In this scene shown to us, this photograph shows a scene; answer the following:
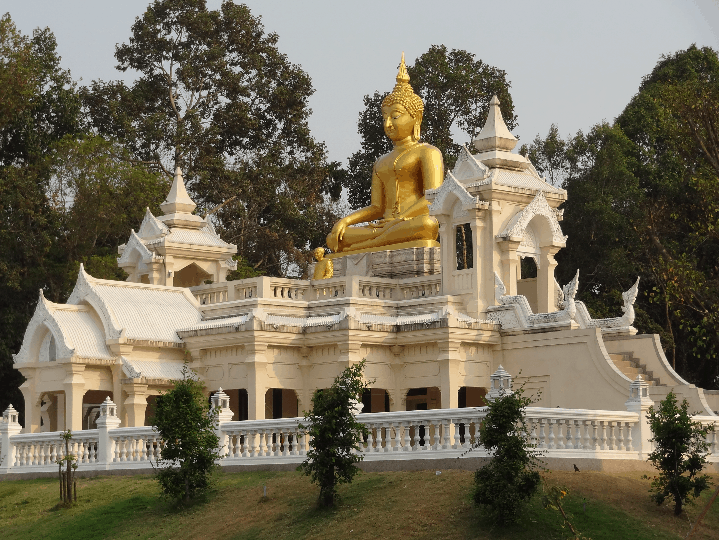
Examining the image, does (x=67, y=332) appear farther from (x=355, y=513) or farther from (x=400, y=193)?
(x=355, y=513)

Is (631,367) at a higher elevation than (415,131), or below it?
below

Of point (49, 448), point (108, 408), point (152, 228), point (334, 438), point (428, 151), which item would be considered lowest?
point (49, 448)

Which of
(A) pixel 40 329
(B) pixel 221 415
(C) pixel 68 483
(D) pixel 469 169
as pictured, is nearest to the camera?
(C) pixel 68 483

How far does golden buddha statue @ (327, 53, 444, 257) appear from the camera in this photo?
31.6 meters

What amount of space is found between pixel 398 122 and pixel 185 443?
1475 cm

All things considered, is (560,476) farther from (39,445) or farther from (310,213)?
(310,213)

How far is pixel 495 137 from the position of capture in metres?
30.1

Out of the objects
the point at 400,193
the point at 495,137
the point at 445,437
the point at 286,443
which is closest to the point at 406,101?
the point at 400,193

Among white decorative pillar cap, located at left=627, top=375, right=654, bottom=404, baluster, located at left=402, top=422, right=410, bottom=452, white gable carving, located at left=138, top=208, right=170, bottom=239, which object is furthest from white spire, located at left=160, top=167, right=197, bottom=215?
white decorative pillar cap, located at left=627, top=375, right=654, bottom=404

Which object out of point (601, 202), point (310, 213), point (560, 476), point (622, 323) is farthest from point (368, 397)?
point (310, 213)

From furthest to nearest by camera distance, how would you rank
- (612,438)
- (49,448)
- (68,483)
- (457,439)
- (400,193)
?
(400,193) < (49,448) < (68,483) < (612,438) < (457,439)

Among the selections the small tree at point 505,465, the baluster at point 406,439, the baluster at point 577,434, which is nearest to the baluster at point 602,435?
the baluster at point 577,434

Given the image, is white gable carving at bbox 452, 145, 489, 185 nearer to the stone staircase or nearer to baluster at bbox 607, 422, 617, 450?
the stone staircase

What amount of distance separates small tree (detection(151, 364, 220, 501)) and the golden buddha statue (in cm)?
1127
